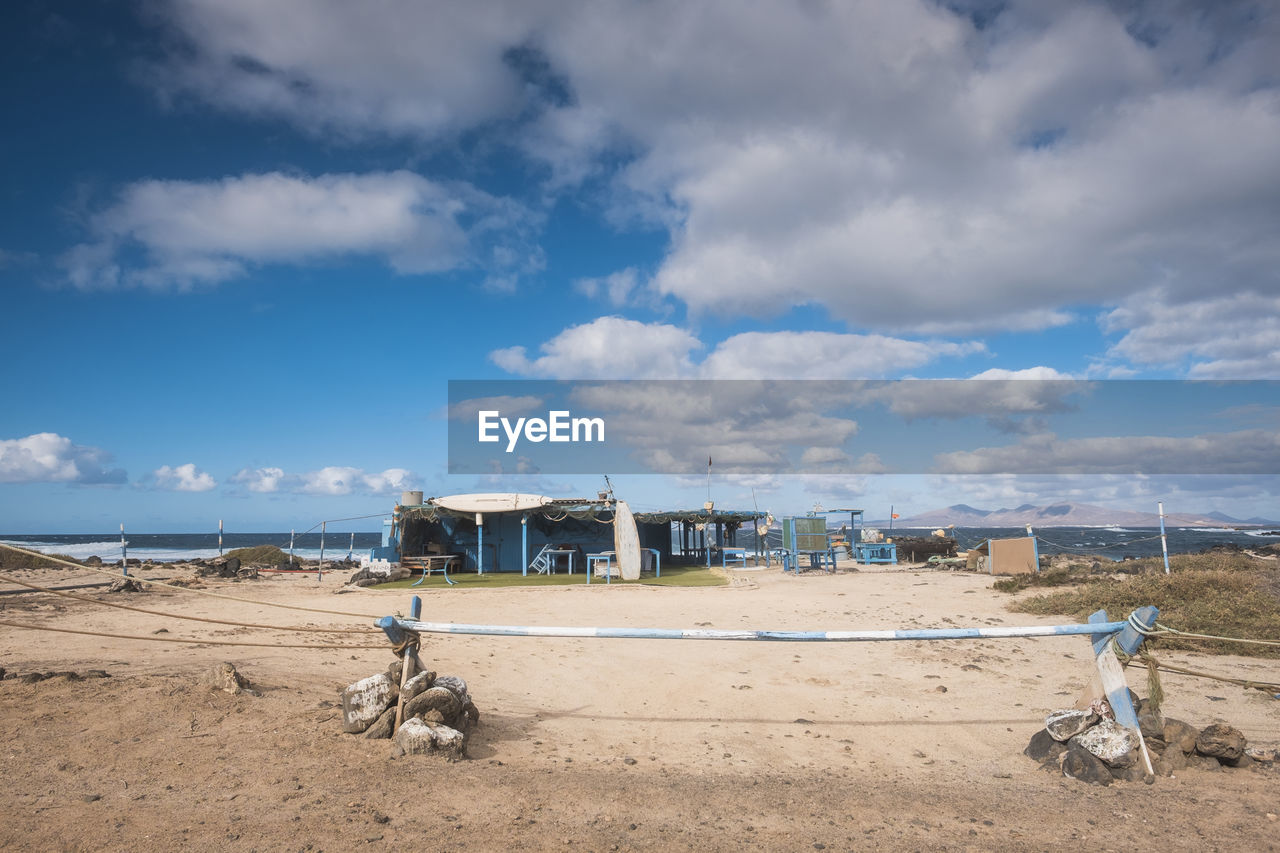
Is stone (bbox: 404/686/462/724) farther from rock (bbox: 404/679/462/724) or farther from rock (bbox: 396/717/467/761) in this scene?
rock (bbox: 396/717/467/761)

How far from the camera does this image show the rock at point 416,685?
565cm

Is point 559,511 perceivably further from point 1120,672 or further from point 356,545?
point 356,545

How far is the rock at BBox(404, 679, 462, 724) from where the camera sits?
559 cm

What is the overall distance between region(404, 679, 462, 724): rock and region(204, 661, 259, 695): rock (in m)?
1.86

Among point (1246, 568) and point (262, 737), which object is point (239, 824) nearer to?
point (262, 737)

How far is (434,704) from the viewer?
5.62 meters

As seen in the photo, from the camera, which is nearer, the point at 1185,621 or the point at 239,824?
the point at 239,824

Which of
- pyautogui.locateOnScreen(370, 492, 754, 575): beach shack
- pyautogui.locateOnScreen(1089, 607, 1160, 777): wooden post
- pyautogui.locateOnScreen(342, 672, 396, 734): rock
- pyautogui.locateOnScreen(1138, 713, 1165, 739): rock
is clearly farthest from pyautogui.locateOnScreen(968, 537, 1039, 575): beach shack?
pyautogui.locateOnScreen(342, 672, 396, 734): rock

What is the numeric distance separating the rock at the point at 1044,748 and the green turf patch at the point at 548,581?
50.7 ft

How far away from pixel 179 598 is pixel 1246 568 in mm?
25425

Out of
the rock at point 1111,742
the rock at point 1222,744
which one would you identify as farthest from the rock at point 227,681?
the rock at point 1222,744

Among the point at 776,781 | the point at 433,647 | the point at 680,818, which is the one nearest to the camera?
the point at 680,818

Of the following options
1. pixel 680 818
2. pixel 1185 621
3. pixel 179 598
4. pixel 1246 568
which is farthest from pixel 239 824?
pixel 1246 568

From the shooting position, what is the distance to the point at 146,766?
15.8 feet
